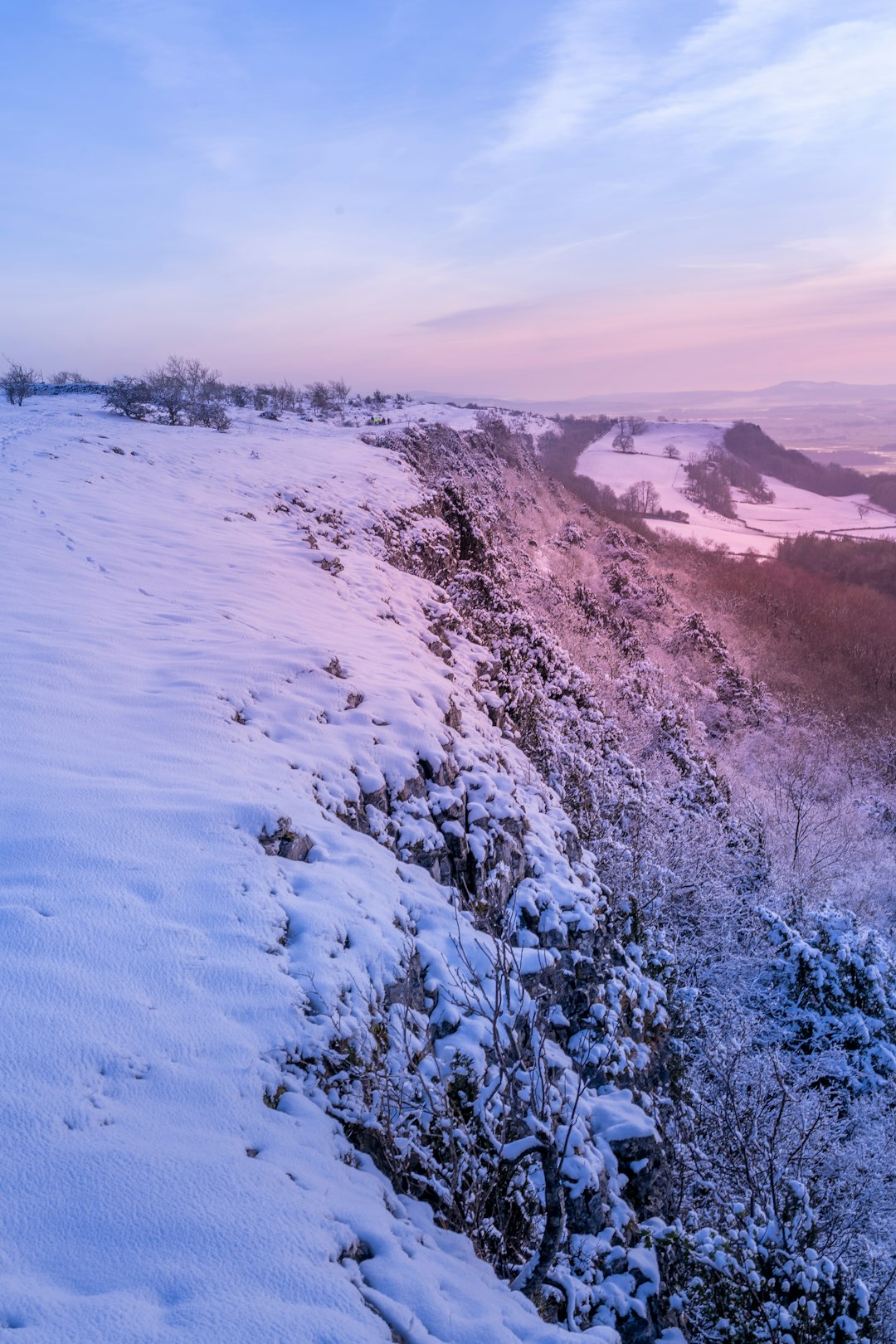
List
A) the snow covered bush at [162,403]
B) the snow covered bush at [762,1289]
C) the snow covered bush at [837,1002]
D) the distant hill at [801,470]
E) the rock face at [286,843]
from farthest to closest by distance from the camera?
the distant hill at [801,470], the snow covered bush at [162,403], the snow covered bush at [837,1002], the rock face at [286,843], the snow covered bush at [762,1289]

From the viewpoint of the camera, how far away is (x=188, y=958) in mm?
4293

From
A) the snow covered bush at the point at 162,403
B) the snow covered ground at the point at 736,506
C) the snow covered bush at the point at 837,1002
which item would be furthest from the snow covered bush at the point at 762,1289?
the snow covered ground at the point at 736,506

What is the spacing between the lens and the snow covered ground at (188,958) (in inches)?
108

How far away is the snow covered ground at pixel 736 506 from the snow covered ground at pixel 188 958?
55622 millimetres

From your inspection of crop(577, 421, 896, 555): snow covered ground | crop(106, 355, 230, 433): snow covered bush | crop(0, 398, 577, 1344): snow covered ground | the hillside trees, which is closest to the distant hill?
crop(577, 421, 896, 555): snow covered ground

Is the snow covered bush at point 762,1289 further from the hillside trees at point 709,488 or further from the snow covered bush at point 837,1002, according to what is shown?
the hillside trees at point 709,488

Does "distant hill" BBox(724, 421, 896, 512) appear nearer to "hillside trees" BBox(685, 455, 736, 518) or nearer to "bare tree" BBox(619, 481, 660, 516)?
"hillside trees" BBox(685, 455, 736, 518)

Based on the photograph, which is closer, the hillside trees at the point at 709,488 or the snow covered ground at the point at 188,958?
the snow covered ground at the point at 188,958

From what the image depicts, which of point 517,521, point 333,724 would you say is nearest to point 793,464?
point 517,521

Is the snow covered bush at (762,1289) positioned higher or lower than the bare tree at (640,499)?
lower

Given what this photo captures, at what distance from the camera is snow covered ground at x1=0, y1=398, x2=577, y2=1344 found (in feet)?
8.99

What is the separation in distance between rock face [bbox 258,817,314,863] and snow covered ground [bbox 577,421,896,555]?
189ft

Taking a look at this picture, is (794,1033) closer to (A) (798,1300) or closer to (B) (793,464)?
(A) (798,1300)

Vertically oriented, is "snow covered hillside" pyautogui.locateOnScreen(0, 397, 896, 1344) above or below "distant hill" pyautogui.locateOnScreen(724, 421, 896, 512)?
below
